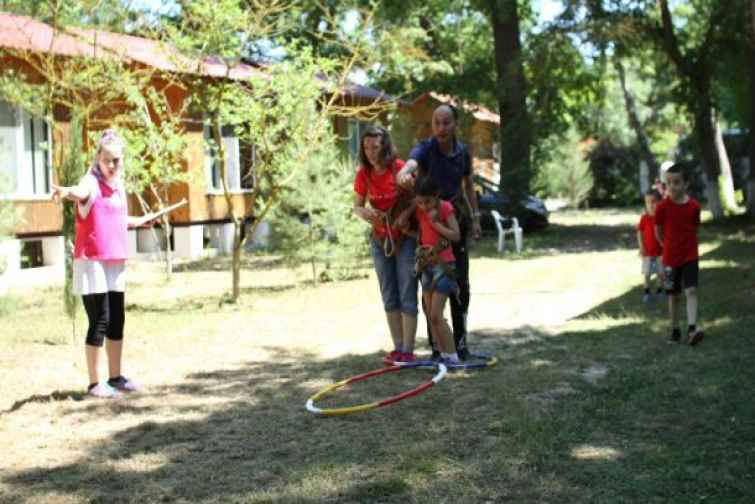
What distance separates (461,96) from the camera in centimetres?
2666

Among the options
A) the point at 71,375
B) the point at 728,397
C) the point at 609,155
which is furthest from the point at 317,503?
the point at 609,155

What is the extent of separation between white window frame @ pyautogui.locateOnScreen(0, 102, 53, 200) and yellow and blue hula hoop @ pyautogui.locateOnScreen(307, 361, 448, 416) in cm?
1227

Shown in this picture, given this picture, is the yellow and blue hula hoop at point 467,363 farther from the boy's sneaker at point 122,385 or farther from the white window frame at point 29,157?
the white window frame at point 29,157

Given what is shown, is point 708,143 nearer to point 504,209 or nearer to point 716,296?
point 504,209

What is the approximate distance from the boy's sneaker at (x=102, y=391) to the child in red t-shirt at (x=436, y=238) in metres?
2.47

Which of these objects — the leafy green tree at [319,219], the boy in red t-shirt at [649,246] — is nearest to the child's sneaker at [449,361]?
the boy in red t-shirt at [649,246]

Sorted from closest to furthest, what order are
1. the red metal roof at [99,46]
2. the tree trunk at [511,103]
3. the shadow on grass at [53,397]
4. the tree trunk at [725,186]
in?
the shadow on grass at [53,397]
the red metal roof at [99,46]
the tree trunk at [511,103]
the tree trunk at [725,186]

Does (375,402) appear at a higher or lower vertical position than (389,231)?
lower

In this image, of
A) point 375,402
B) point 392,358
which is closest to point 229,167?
Answer: point 392,358

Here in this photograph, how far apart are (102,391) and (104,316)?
54cm

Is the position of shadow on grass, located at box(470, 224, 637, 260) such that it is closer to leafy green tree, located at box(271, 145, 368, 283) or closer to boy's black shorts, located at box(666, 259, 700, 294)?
leafy green tree, located at box(271, 145, 368, 283)

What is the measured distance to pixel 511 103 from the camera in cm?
2498

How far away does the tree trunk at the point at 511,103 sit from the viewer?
24.2 m

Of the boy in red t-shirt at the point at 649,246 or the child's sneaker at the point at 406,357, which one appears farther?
the boy in red t-shirt at the point at 649,246
